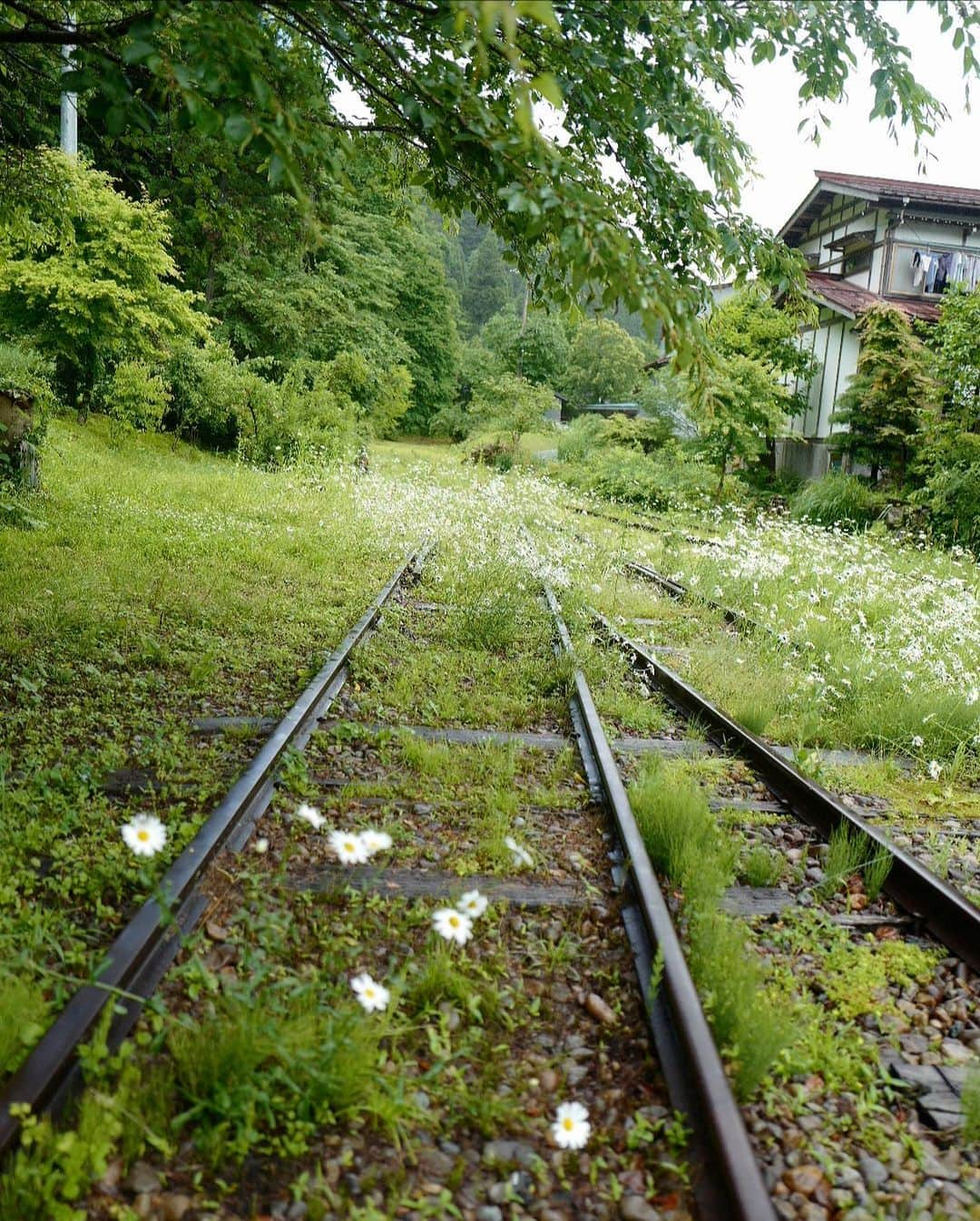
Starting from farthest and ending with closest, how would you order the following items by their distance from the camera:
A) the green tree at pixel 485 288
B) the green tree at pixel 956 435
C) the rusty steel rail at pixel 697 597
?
1. the green tree at pixel 485 288
2. the green tree at pixel 956 435
3. the rusty steel rail at pixel 697 597

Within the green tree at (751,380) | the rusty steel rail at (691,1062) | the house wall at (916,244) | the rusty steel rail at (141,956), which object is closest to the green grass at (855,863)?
the rusty steel rail at (691,1062)

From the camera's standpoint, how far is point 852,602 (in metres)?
8.52

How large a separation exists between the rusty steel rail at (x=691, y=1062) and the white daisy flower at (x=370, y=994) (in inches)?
30.7

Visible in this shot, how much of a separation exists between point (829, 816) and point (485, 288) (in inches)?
2977

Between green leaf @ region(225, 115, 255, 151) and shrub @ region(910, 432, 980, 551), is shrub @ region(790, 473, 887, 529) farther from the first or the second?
green leaf @ region(225, 115, 255, 151)

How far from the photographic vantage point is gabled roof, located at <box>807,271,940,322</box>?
20953mm

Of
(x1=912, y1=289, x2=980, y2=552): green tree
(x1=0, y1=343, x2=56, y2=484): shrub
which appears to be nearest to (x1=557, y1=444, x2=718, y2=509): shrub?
(x1=912, y1=289, x2=980, y2=552): green tree

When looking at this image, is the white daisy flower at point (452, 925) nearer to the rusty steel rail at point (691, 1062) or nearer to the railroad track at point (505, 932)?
the railroad track at point (505, 932)

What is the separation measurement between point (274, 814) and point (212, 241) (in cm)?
1873

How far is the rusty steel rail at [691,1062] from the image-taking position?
181 centimetres

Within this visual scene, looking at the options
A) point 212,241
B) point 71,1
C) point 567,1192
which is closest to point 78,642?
point 71,1

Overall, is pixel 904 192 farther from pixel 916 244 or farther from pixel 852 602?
pixel 852 602

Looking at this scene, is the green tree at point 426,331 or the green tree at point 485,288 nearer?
the green tree at point 426,331

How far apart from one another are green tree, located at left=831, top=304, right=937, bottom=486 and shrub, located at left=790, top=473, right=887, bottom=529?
0.85 m
